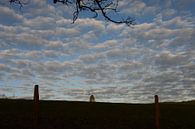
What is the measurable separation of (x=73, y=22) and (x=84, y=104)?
58.0ft

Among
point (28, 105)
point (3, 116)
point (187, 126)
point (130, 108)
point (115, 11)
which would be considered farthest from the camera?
point (130, 108)

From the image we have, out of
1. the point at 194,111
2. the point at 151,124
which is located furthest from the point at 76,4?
the point at 194,111

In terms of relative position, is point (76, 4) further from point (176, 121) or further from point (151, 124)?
point (176, 121)

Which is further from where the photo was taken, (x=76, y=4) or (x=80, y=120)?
(x=80, y=120)

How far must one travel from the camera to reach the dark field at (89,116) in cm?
3028

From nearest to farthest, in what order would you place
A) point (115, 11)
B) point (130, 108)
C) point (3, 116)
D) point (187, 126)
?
point (115, 11) < point (3, 116) < point (187, 126) < point (130, 108)

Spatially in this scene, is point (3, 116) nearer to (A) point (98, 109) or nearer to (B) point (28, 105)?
(B) point (28, 105)

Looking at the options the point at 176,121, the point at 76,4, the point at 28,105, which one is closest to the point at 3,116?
the point at 28,105

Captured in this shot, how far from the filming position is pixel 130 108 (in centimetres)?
4172

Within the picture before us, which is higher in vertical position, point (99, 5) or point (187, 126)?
point (99, 5)

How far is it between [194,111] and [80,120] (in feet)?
49.2

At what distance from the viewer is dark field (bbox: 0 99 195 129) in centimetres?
3028

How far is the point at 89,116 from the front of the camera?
34812 millimetres

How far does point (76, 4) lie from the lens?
26734 mm
